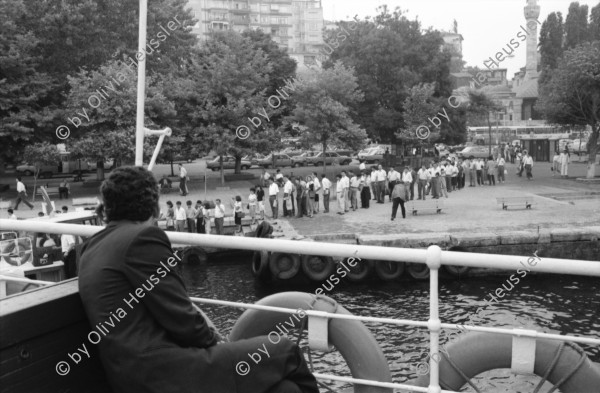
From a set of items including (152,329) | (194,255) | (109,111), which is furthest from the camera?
(109,111)

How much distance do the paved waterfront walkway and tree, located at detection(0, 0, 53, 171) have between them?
4.23 meters

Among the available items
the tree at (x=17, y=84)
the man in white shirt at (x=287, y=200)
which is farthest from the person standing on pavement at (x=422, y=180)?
the tree at (x=17, y=84)

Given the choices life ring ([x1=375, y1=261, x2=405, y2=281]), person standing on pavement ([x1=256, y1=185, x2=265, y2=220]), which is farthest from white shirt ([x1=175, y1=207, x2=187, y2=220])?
life ring ([x1=375, y1=261, x2=405, y2=281])

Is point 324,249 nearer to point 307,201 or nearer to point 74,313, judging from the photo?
point 74,313

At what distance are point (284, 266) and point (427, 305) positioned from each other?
487 cm

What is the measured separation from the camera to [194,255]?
75.2 feet

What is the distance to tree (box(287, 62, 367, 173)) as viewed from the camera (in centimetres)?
3831

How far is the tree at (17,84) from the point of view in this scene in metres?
33.4

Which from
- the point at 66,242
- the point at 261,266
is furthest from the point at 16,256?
the point at 261,266

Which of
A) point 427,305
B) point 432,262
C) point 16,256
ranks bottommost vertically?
point 427,305

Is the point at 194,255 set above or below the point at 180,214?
below

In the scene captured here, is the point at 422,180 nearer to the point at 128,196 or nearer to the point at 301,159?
the point at 301,159

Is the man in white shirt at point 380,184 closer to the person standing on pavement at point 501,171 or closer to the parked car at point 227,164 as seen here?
the person standing on pavement at point 501,171

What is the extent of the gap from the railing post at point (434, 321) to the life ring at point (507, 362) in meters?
0.08
